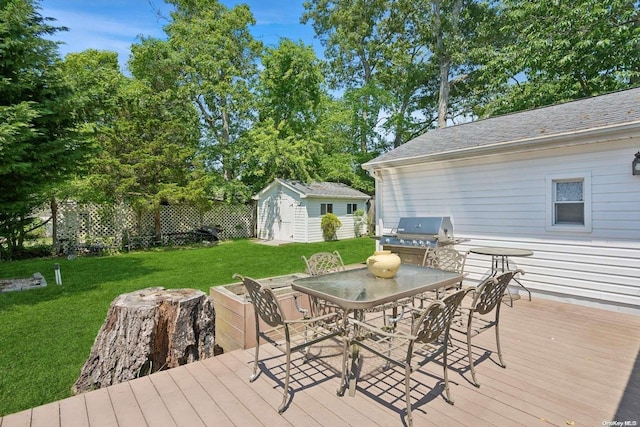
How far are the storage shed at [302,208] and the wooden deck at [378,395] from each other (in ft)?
36.3

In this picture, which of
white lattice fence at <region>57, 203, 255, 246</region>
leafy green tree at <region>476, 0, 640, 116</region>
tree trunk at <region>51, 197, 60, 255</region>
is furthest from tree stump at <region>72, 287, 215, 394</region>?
leafy green tree at <region>476, 0, 640, 116</region>

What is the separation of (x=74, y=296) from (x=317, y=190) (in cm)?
1057

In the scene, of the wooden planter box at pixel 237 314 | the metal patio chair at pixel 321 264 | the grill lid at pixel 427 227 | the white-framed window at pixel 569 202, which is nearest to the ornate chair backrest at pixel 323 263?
the metal patio chair at pixel 321 264

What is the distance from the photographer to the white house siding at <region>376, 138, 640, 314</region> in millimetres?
4570

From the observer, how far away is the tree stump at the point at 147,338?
289 centimetres

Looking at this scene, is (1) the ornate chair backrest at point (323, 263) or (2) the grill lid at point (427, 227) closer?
(1) the ornate chair backrest at point (323, 263)

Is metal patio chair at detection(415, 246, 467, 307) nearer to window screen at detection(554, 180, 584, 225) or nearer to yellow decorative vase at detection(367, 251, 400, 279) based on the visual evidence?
yellow decorative vase at detection(367, 251, 400, 279)

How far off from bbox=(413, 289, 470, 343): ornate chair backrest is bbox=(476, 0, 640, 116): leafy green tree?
1299cm

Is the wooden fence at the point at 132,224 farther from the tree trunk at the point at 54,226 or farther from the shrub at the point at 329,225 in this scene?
the shrub at the point at 329,225

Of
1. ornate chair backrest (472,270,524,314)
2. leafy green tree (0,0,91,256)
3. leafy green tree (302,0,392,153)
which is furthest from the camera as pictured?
leafy green tree (302,0,392,153)

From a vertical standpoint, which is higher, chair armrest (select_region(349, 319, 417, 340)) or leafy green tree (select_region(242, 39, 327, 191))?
leafy green tree (select_region(242, 39, 327, 191))

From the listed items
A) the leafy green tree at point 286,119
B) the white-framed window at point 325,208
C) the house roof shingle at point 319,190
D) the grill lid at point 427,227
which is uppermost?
the leafy green tree at point 286,119

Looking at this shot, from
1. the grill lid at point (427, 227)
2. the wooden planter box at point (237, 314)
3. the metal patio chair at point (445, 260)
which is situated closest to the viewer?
the wooden planter box at point (237, 314)

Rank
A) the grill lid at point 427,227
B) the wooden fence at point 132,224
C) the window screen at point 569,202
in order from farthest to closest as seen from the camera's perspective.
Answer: the wooden fence at point 132,224, the grill lid at point 427,227, the window screen at point 569,202
